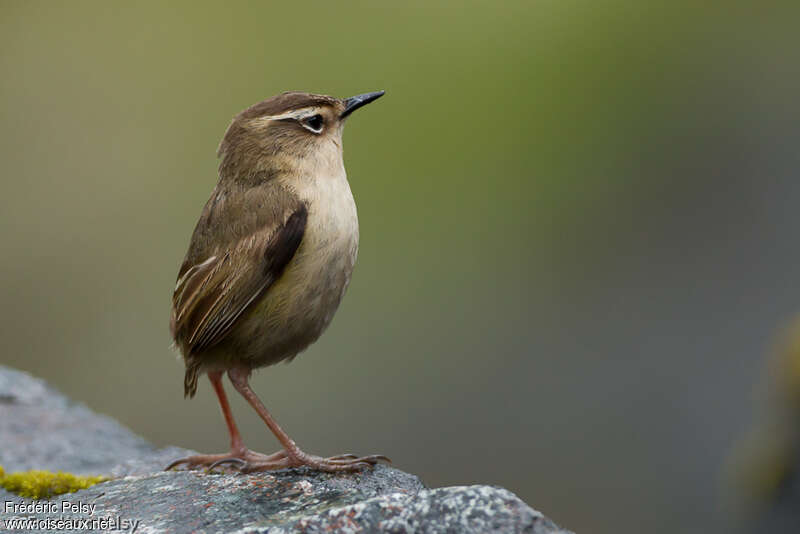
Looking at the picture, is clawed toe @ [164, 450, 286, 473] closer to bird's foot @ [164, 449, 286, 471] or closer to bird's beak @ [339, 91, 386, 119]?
bird's foot @ [164, 449, 286, 471]

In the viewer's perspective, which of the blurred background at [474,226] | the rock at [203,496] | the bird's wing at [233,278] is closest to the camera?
the rock at [203,496]

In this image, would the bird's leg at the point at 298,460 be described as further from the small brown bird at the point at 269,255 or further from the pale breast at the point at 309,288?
the pale breast at the point at 309,288

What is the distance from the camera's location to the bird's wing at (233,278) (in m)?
5.83

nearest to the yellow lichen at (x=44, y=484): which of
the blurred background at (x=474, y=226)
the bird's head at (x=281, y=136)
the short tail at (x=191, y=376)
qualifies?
the short tail at (x=191, y=376)

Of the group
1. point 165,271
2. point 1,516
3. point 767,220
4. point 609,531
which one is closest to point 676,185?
point 767,220

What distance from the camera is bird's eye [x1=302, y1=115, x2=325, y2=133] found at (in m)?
→ 6.38

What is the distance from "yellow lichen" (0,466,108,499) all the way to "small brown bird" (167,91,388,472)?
0.61m

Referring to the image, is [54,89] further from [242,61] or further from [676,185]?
[676,185]

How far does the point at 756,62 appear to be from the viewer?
13.1 metres

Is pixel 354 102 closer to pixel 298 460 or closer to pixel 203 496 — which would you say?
pixel 298 460

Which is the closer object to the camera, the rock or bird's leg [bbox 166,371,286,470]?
the rock

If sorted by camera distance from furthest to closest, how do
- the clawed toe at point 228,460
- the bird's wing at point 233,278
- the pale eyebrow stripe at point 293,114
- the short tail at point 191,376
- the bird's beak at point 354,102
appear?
the bird's beak at point 354,102
the pale eyebrow stripe at point 293,114
the short tail at point 191,376
the clawed toe at point 228,460
the bird's wing at point 233,278

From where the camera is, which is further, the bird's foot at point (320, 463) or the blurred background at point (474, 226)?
the blurred background at point (474, 226)

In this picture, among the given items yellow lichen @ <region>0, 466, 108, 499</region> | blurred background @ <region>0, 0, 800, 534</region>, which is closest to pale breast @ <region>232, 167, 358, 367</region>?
yellow lichen @ <region>0, 466, 108, 499</region>
